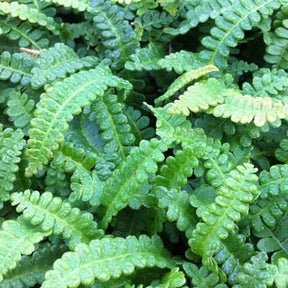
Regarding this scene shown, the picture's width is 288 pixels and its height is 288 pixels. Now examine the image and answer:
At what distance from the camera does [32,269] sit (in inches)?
54.3

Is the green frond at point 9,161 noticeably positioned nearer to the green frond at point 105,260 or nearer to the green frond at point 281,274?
the green frond at point 105,260

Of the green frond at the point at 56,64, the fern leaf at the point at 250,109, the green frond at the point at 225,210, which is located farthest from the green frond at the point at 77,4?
the green frond at the point at 225,210

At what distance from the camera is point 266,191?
1408mm

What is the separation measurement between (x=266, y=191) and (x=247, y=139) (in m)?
0.19

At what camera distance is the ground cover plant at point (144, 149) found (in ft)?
4.19

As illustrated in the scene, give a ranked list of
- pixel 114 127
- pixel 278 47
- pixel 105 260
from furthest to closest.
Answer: pixel 278 47 → pixel 114 127 → pixel 105 260

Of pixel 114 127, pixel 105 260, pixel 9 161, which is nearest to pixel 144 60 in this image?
pixel 114 127

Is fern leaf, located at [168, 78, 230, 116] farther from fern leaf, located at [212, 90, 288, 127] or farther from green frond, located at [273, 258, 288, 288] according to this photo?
green frond, located at [273, 258, 288, 288]

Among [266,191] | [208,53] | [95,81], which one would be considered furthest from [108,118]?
[266,191]

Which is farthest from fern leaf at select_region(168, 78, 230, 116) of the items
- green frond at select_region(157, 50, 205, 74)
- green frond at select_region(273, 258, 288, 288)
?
green frond at select_region(273, 258, 288, 288)

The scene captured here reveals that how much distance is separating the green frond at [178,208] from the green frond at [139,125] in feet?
1.01

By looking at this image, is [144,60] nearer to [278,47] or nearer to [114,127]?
[114,127]

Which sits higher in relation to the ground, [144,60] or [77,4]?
[77,4]

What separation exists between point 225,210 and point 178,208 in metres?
0.14
